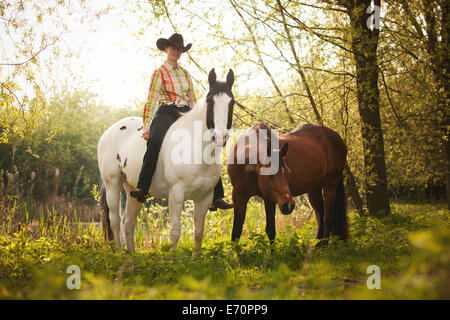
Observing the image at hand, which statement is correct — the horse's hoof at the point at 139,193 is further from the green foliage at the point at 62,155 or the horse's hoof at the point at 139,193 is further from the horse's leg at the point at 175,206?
the green foliage at the point at 62,155

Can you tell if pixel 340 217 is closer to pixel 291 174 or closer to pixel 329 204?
pixel 329 204

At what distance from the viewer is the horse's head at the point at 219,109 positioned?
439 centimetres

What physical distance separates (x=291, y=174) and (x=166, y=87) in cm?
227

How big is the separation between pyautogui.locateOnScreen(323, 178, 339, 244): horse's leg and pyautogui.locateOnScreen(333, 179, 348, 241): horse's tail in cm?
7

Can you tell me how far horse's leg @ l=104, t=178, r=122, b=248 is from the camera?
19.9ft

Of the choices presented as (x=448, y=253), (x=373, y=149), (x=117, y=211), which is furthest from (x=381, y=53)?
(x=448, y=253)

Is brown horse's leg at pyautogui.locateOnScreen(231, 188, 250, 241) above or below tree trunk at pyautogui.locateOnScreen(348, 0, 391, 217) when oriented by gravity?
below

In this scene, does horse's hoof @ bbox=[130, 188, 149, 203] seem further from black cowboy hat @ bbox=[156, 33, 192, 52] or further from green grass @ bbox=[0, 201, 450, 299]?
black cowboy hat @ bbox=[156, 33, 192, 52]

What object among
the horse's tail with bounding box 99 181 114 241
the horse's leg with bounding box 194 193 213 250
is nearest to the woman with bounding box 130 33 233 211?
the horse's leg with bounding box 194 193 213 250

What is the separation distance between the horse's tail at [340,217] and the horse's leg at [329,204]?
0.07 meters

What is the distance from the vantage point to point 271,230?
5516 millimetres

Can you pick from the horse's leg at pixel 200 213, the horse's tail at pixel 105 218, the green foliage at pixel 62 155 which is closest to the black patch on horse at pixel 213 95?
the horse's leg at pixel 200 213

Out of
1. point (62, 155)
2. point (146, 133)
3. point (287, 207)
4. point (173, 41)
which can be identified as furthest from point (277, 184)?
point (62, 155)

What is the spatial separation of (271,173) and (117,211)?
2821mm
